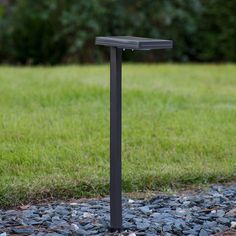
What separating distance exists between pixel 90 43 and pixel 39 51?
98cm

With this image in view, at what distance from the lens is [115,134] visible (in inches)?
140

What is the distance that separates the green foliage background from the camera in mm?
11734

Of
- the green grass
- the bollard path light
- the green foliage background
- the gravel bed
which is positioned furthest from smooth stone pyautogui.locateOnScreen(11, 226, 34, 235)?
the green foliage background

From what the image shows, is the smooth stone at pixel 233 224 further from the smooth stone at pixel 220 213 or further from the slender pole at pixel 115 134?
the slender pole at pixel 115 134

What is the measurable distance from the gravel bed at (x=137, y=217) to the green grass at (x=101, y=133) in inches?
11.0

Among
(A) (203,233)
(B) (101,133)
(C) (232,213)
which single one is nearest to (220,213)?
(C) (232,213)

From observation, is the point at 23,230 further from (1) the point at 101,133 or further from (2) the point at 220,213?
(1) the point at 101,133

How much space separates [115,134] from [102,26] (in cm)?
862

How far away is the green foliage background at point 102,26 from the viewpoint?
1173 cm

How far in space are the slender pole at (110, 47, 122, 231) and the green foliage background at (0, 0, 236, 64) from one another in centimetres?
815

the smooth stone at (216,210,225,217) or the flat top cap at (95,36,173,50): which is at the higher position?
the flat top cap at (95,36,173,50)

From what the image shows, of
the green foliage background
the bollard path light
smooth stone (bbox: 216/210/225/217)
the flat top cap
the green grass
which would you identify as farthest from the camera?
the green foliage background

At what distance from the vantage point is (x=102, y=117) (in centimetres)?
614

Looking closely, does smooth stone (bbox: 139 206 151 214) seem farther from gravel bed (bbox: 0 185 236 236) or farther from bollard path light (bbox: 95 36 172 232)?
bollard path light (bbox: 95 36 172 232)
